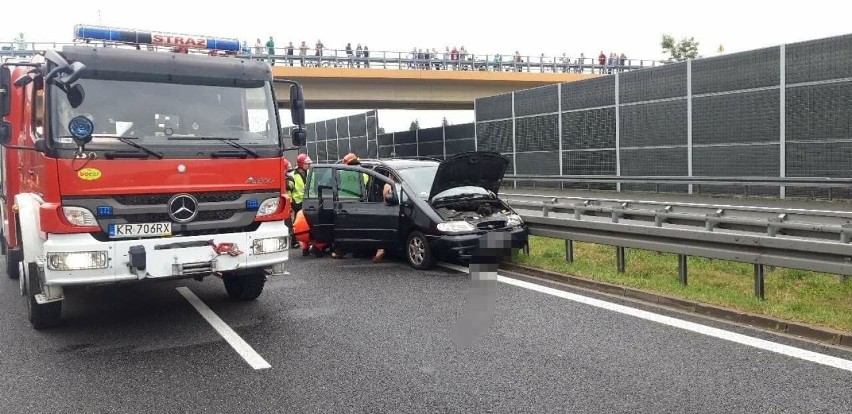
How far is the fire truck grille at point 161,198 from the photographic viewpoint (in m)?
Answer: 5.71

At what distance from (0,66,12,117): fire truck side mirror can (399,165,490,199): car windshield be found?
5124mm

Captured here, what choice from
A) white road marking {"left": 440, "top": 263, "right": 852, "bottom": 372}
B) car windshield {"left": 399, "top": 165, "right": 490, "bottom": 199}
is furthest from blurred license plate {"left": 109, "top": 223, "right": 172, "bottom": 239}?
car windshield {"left": 399, "top": 165, "right": 490, "bottom": 199}

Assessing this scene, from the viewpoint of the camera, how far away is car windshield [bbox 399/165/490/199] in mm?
9453

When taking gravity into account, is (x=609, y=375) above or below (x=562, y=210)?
below

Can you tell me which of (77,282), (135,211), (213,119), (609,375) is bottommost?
(609,375)

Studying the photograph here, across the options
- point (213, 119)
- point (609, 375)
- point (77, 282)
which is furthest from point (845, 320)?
point (77, 282)

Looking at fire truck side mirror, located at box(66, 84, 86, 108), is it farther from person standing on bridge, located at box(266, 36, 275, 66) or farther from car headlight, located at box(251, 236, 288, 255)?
person standing on bridge, located at box(266, 36, 275, 66)

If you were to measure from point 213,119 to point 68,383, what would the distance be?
8.68 feet

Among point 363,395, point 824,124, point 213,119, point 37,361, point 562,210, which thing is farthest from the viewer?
point 824,124

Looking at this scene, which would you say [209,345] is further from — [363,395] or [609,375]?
[609,375]

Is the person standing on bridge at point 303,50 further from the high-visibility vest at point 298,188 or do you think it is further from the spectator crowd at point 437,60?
the high-visibility vest at point 298,188

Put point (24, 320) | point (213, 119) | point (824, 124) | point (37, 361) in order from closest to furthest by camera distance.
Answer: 1. point (37, 361)
2. point (213, 119)
3. point (24, 320)
4. point (824, 124)

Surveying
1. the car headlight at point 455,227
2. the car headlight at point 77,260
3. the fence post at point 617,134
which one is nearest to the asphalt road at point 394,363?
the car headlight at point 77,260

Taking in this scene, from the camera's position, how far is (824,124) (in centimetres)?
1222
